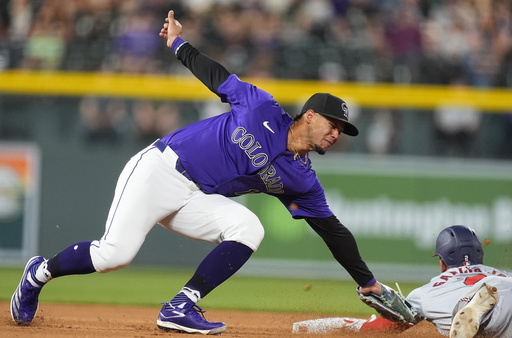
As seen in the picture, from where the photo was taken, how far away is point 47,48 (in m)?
10.4

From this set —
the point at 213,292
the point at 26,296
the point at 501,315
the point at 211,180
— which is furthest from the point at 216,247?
the point at 213,292

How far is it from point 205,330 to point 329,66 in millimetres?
6596

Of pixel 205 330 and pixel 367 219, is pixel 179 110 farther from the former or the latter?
pixel 205 330

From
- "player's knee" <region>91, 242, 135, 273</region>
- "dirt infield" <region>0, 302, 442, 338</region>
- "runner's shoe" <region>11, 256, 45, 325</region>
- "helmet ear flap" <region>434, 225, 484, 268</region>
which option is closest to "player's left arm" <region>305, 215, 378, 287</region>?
"dirt infield" <region>0, 302, 442, 338</region>

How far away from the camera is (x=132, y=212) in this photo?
4.40 metres

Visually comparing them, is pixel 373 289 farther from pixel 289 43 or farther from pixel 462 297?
pixel 289 43

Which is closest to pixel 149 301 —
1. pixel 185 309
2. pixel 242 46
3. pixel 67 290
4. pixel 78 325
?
pixel 67 290

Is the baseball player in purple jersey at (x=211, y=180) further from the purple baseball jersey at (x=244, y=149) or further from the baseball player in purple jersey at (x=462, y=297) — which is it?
the baseball player in purple jersey at (x=462, y=297)

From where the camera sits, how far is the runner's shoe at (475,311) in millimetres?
4012

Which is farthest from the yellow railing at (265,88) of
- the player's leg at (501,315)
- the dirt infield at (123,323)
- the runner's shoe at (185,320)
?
the player's leg at (501,315)

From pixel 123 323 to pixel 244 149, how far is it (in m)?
1.77

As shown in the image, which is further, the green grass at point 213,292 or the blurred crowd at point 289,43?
the blurred crowd at point 289,43

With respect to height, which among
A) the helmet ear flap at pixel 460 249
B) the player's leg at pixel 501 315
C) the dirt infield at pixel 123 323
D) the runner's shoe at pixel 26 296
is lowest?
the dirt infield at pixel 123 323

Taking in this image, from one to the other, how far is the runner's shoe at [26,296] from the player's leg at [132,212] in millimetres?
149
